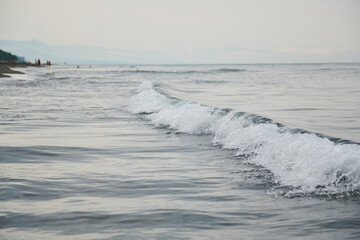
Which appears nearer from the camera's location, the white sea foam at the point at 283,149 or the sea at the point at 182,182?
the sea at the point at 182,182

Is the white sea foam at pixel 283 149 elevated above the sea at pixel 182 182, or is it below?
above

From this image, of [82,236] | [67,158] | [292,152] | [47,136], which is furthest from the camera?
[47,136]

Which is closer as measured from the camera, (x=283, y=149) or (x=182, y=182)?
(x=182, y=182)

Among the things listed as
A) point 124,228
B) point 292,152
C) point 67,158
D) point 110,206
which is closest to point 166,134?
point 67,158

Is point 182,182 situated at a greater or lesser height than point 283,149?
lesser

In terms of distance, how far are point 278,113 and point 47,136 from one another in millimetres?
7786

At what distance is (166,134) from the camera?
11.2 meters

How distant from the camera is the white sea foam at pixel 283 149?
586 cm

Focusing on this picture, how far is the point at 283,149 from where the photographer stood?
299 inches

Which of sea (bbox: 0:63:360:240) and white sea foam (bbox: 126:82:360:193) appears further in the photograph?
white sea foam (bbox: 126:82:360:193)

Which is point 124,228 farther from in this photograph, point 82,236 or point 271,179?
point 271,179

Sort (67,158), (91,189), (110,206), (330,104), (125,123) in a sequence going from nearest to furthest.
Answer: (110,206), (91,189), (67,158), (125,123), (330,104)

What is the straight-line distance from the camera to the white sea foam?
5.86 metres

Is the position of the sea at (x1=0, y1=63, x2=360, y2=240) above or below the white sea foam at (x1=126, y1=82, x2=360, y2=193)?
below
